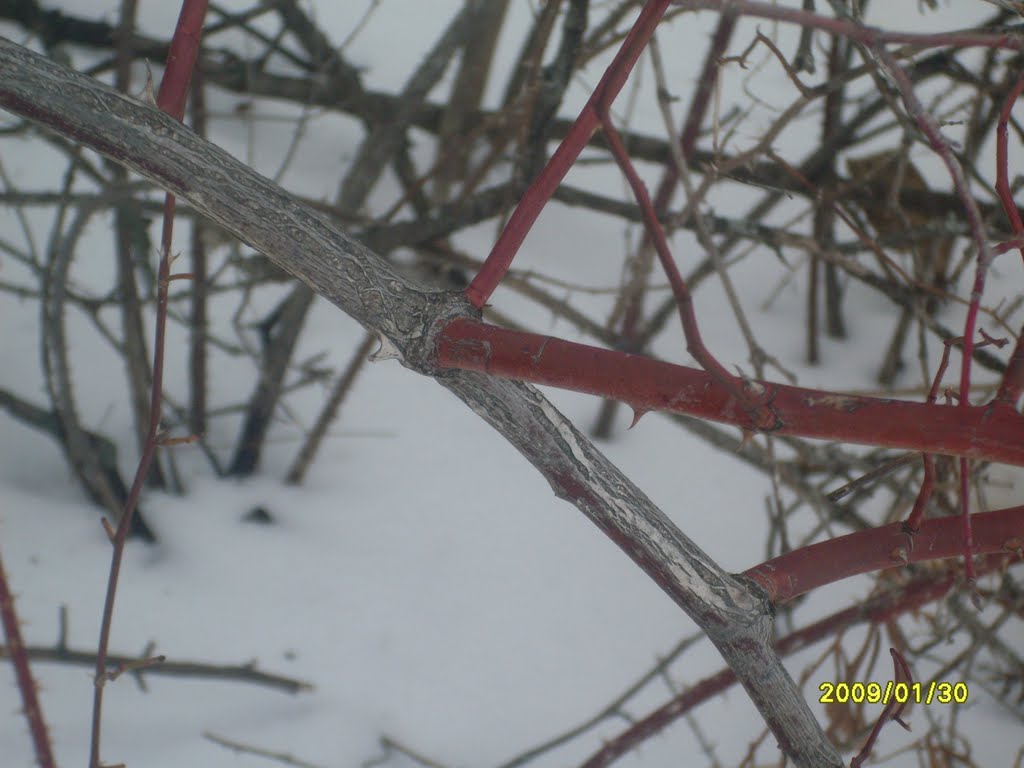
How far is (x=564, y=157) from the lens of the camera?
572 millimetres

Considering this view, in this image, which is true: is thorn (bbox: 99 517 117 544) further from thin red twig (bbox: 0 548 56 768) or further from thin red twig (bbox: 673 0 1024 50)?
thin red twig (bbox: 673 0 1024 50)

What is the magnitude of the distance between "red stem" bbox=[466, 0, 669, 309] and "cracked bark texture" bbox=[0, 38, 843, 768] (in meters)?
0.03

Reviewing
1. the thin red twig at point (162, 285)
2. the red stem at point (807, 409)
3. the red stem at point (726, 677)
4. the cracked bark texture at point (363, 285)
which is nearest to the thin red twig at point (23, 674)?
the thin red twig at point (162, 285)

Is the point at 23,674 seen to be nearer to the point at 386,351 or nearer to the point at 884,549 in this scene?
the point at 386,351

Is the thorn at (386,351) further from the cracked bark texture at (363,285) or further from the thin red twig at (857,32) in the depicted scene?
the thin red twig at (857,32)

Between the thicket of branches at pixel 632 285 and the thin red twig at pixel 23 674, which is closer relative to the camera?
the thicket of branches at pixel 632 285

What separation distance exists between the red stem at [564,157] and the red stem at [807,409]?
11 centimetres

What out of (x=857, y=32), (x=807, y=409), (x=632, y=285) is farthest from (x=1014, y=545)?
(x=632, y=285)

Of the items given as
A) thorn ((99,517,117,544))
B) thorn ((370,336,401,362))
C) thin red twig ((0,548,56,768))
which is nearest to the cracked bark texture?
thorn ((370,336,401,362))

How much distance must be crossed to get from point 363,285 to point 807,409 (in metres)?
0.29

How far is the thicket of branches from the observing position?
0.54m

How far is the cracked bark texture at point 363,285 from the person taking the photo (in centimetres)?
58

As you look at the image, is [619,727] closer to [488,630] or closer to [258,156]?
[488,630]

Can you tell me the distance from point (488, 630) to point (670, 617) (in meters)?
0.30
